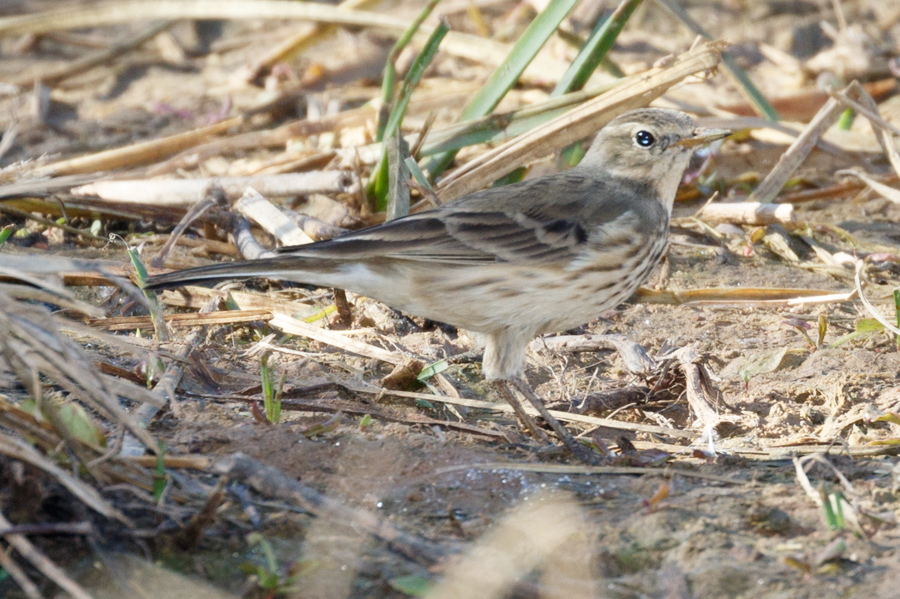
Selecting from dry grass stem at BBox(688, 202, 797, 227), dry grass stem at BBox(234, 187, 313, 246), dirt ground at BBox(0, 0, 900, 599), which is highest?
dry grass stem at BBox(688, 202, 797, 227)

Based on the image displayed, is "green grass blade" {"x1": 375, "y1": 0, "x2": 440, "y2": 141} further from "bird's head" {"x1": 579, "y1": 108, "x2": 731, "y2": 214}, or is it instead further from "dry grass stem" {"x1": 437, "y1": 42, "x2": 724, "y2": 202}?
"bird's head" {"x1": 579, "y1": 108, "x2": 731, "y2": 214}

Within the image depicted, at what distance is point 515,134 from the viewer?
217 inches

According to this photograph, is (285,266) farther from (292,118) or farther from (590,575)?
(292,118)

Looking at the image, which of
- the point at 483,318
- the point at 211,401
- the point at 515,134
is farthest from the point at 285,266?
the point at 515,134

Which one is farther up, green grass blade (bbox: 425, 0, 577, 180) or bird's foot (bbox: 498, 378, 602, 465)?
green grass blade (bbox: 425, 0, 577, 180)

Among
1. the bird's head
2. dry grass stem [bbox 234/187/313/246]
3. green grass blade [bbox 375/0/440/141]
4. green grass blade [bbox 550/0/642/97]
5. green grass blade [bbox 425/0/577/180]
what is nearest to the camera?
the bird's head

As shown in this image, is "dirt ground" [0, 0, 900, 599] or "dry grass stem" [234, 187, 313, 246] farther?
"dry grass stem" [234, 187, 313, 246]

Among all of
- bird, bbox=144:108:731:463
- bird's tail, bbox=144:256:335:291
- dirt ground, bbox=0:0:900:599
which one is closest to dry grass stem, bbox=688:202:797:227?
dirt ground, bbox=0:0:900:599

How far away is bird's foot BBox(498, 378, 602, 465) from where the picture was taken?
3671 mm

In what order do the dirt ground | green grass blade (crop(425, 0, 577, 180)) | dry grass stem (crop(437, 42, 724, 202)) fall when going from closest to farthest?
the dirt ground → dry grass stem (crop(437, 42, 724, 202)) → green grass blade (crop(425, 0, 577, 180))

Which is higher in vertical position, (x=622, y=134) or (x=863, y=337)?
(x=622, y=134)

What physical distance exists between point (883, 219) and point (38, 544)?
5.21 meters

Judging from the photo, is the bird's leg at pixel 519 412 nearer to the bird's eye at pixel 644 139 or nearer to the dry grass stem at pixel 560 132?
the bird's eye at pixel 644 139

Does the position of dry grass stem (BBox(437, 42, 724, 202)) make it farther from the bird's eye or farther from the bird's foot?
the bird's foot
